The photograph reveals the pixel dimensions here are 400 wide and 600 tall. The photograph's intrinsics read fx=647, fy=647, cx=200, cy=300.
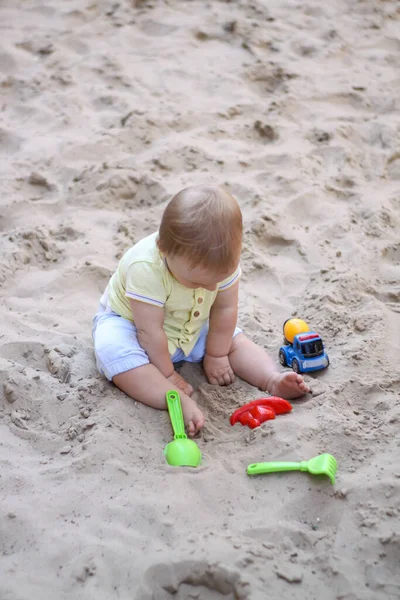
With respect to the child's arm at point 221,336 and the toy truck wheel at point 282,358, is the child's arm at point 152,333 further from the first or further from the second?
the toy truck wheel at point 282,358

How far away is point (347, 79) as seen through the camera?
12.7 ft

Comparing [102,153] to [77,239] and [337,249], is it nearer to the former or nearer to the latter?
[77,239]

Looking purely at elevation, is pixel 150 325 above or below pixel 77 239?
above

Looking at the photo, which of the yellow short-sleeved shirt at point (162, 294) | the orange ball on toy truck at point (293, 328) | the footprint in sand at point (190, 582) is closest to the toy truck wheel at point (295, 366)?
the orange ball on toy truck at point (293, 328)

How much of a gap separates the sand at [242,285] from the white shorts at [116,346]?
87 mm

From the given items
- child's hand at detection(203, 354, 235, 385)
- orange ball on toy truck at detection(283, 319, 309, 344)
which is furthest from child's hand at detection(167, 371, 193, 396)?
orange ball on toy truck at detection(283, 319, 309, 344)

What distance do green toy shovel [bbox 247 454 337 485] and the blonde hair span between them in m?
0.54

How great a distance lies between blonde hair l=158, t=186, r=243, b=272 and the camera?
1736 millimetres

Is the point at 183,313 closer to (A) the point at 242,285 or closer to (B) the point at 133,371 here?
(B) the point at 133,371

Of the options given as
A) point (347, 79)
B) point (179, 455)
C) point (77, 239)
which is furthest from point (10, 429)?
point (347, 79)

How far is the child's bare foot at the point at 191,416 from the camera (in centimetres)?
186

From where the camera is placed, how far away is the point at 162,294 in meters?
1.97

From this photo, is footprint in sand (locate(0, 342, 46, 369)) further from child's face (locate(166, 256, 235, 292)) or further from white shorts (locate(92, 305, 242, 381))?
child's face (locate(166, 256, 235, 292))

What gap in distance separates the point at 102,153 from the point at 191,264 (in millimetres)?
1613
